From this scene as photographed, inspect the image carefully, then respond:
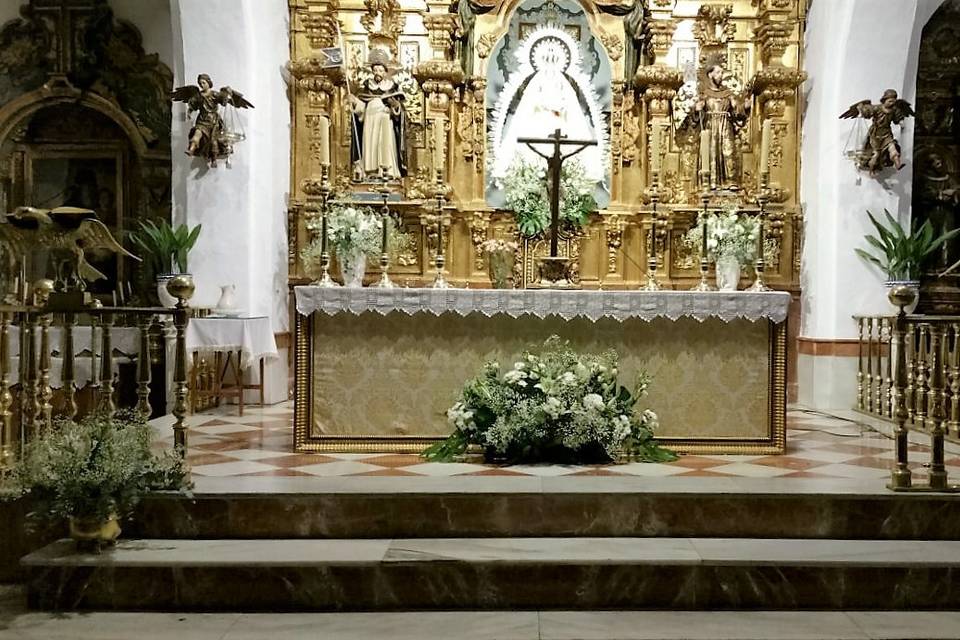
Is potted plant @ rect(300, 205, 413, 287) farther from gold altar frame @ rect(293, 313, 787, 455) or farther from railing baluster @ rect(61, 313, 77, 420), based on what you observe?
railing baluster @ rect(61, 313, 77, 420)

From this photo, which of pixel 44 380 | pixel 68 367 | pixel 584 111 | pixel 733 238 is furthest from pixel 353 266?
pixel 584 111

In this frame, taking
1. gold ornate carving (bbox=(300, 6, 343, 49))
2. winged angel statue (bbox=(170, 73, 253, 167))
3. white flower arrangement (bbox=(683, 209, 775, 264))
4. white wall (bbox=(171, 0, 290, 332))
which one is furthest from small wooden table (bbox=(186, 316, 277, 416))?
white flower arrangement (bbox=(683, 209, 775, 264))

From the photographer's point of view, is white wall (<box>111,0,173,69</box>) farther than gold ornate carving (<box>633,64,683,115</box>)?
Yes

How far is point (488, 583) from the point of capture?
14.7ft

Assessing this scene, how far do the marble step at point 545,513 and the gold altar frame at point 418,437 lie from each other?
4.05 ft

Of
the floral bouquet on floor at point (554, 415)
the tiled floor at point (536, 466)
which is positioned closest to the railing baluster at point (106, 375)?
the tiled floor at point (536, 466)

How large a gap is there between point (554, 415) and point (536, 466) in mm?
356

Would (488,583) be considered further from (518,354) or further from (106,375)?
(106,375)

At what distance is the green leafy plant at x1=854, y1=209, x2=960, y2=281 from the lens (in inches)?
318

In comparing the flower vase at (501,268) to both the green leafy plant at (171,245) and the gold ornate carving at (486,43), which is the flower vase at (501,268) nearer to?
the green leafy plant at (171,245)

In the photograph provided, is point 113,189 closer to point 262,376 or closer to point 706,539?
point 262,376

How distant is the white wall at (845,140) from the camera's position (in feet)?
28.2

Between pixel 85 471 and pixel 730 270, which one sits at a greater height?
pixel 730 270

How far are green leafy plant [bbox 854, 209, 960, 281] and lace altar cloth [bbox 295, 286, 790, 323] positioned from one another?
2.72m
